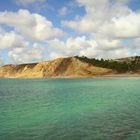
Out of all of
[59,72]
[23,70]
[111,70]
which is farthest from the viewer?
[23,70]

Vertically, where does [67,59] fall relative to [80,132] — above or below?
above

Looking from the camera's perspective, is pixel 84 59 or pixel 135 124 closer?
pixel 135 124

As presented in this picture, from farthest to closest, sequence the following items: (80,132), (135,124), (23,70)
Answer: (23,70)
(135,124)
(80,132)

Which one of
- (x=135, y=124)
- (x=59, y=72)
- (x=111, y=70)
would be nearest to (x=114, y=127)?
(x=135, y=124)

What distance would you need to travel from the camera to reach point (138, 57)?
172875 mm

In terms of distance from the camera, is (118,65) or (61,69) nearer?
(118,65)

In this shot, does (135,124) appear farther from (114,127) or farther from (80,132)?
(80,132)

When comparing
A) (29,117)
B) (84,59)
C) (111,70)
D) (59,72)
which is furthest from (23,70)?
(29,117)

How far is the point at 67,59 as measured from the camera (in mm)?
166750

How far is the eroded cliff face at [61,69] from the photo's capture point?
151 m

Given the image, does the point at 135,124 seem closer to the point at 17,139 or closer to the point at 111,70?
the point at 17,139

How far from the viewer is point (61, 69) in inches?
6447

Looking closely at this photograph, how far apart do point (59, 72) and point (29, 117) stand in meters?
141

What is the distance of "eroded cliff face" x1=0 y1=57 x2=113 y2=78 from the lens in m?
151
